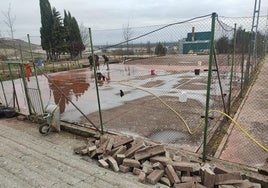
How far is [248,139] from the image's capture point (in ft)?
15.0

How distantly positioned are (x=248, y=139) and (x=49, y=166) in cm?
421

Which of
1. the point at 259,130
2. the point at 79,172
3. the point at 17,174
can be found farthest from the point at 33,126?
the point at 259,130

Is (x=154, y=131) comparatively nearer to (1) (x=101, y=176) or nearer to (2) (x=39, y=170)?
(1) (x=101, y=176)

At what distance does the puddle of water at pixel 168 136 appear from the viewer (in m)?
4.81

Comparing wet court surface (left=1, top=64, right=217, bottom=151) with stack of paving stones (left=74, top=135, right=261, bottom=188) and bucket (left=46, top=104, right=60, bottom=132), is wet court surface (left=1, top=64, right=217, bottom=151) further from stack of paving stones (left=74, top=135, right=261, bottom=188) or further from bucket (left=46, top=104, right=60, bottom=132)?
stack of paving stones (left=74, top=135, right=261, bottom=188)

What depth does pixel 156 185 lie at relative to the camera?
11.0 feet

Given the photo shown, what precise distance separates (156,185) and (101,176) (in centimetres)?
98

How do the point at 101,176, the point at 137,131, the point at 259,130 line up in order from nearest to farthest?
the point at 101,176, the point at 259,130, the point at 137,131

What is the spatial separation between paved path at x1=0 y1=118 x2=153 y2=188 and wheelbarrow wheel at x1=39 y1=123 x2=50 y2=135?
12 cm

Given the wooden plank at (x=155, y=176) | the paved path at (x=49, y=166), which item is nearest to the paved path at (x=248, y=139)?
the wooden plank at (x=155, y=176)

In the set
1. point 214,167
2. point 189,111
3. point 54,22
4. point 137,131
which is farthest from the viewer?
point 54,22

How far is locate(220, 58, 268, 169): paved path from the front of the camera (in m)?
3.89

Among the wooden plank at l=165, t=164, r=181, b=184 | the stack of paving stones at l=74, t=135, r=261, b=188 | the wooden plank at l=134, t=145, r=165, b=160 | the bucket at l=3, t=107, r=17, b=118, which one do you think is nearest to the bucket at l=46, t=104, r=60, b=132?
the stack of paving stones at l=74, t=135, r=261, b=188

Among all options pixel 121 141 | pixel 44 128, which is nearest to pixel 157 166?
pixel 121 141
